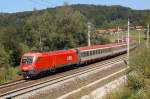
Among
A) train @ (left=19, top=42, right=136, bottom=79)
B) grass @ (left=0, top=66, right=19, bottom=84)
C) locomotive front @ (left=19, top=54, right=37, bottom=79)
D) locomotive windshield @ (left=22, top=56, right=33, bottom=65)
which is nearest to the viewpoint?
locomotive front @ (left=19, top=54, right=37, bottom=79)

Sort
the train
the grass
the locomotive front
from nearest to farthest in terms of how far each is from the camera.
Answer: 1. the locomotive front
2. the train
3. the grass

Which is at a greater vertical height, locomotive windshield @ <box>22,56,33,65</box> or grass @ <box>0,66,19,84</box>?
locomotive windshield @ <box>22,56,33,65</box>

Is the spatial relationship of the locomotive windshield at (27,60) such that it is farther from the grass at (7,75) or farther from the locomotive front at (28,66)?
the grass at (7,75)

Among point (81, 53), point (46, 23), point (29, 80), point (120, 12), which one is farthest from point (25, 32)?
point (120, 12)

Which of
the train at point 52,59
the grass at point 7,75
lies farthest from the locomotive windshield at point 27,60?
the grass at point 7,75

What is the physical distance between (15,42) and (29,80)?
23402 millimetres

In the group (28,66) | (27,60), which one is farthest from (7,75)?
(28,66)

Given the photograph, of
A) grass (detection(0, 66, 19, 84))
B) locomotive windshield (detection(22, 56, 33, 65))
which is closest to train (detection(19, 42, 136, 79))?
locomotive windshield (detection(22, 56, 33, 65))

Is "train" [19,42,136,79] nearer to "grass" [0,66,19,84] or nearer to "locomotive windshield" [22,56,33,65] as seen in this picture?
"locomotive windshield" [22,56,33,65]

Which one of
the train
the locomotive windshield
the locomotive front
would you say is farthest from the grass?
the locomotive windshield

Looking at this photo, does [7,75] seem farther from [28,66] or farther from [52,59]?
[52,59]

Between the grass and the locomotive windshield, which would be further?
the grass

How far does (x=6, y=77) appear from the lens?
35250mm

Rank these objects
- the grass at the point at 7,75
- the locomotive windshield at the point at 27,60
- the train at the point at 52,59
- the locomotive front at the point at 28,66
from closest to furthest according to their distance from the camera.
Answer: the locomotive front at the point at 28,66
the train at the point at 52,59
the locomotive windshield at the point at 27,60
the grass at the point at 7,75
